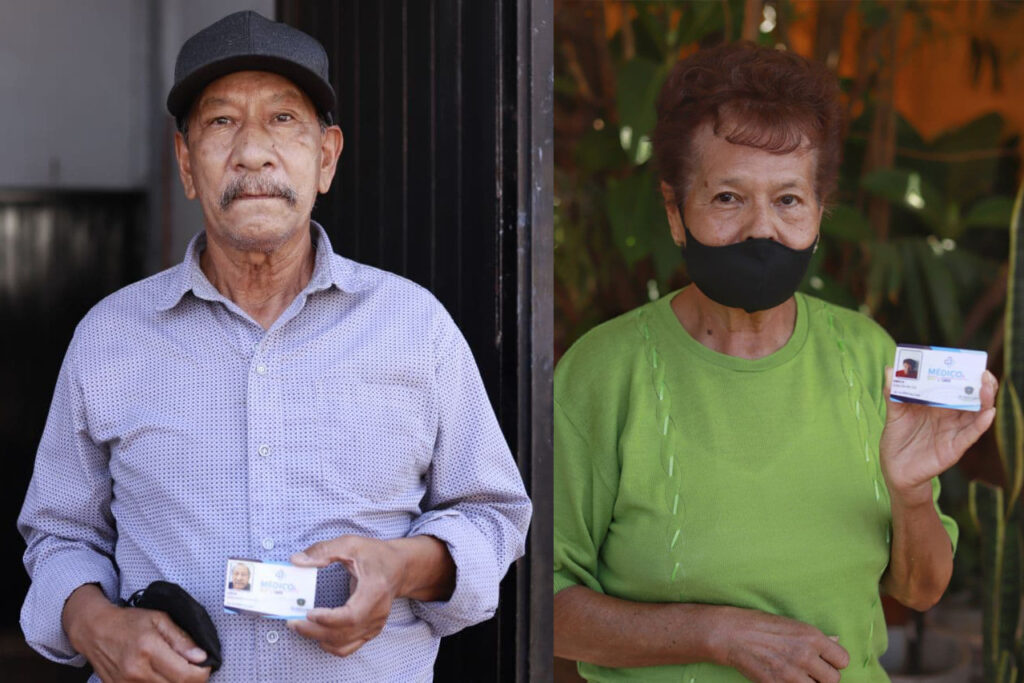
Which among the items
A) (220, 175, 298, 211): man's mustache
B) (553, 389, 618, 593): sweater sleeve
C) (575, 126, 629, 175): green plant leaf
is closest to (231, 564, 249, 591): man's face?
(220, 175, 298, 211): man's mustache

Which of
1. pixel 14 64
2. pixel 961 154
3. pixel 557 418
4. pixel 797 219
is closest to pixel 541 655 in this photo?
pixel 557 418

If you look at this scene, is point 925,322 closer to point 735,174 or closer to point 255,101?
point 735,174

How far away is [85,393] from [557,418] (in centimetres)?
101

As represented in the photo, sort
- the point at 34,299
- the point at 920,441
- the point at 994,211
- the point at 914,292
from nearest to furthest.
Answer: the point at 920,441 < the point at 994,211 < the point at 914,292 < the point at 34,299

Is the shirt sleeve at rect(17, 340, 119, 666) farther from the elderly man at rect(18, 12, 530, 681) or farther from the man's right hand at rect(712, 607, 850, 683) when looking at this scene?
the man's right hand at rect(712, 607, 850, 683)

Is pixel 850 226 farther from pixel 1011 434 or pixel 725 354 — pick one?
pixel 725 354

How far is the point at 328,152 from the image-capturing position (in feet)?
6.52

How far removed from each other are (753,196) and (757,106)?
0.20 m

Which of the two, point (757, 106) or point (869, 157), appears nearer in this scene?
point (757, 106)

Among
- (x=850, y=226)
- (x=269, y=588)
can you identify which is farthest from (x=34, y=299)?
(x=269, y=588)

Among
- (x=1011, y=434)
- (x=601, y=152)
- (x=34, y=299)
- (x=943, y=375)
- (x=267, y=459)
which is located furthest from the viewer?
(x=34, y=299)

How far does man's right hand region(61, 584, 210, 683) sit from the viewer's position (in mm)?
1622

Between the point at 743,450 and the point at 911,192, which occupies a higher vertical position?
the point at 911,192

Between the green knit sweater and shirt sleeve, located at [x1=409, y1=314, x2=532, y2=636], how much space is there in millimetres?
525
